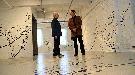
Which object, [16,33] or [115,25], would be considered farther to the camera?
[16,33]

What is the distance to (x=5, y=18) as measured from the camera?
9641mm

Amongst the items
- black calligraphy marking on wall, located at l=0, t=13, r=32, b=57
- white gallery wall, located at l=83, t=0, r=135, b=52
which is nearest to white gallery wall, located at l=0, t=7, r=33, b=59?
black calligraphy marking on wall, located at l=0, t=13, r=32, b=57

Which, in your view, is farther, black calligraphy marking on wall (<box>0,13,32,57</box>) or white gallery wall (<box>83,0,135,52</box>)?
black calligraphy marking on wall (<box>0,13,32,57</box>)

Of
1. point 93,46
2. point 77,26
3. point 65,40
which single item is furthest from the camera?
point 65,40

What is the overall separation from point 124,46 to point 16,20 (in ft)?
15.5

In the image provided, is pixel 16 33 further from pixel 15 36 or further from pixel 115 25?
pixel 115 25

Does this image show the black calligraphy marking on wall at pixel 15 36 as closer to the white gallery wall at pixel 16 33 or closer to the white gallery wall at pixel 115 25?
the white gallery wall at pixel 16 33

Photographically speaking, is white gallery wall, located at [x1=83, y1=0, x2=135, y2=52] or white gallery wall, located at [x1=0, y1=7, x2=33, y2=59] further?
white gallery wall, located at [x1=0, y1=7, x2=33, y2=59]

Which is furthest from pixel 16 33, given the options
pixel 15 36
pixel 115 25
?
pixel 115 25

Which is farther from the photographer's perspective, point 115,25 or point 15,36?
point 15,36

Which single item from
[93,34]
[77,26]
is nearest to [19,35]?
[93,34]

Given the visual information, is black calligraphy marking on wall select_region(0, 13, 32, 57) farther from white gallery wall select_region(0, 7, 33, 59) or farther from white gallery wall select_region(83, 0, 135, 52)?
white gallery wall select_region(83, 0, 135, 52)

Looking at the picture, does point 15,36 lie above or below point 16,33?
below

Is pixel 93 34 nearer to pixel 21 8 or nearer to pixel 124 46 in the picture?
pixel 21 8
